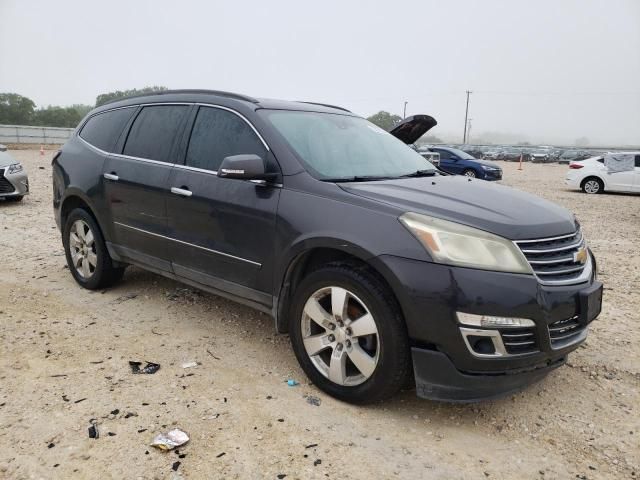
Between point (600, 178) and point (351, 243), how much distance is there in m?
16.6

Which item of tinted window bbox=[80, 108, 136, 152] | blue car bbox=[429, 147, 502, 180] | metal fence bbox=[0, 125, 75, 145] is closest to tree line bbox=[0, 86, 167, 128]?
metal fence bbox=[0, 125, 75, 145]

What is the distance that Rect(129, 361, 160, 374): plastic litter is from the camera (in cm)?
327

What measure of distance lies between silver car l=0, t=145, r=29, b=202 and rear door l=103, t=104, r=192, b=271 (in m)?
6.96

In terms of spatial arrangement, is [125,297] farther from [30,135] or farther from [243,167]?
[30,135]

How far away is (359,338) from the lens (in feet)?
9.39

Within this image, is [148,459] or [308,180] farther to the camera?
[308,180]

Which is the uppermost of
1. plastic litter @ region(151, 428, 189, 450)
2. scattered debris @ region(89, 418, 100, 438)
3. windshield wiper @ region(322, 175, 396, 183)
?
windshield wiper @ region(322, 175, 396, 183)

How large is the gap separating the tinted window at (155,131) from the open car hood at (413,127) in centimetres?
265

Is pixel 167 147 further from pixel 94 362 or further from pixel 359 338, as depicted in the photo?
pixel 359 338

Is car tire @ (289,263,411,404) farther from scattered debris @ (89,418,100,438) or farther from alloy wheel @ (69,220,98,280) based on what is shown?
alloy wheel @ (69,220,98,280)

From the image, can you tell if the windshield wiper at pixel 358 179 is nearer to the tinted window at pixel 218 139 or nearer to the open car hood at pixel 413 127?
the tinted window at pixel 218 139

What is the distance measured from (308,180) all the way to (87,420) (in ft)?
5.99

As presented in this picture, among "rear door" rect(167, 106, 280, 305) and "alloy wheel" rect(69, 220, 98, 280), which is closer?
"rear door" rect(167, 106, 280, 305)

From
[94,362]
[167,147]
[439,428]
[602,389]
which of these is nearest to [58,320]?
[94,362]
